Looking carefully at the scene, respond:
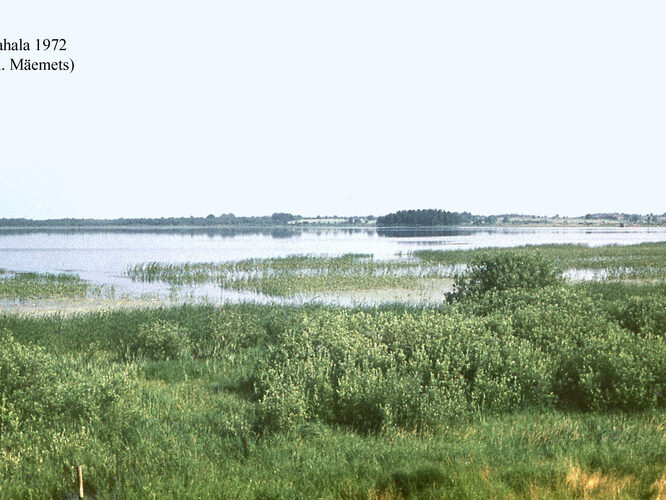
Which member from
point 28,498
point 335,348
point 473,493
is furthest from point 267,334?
point 473,493

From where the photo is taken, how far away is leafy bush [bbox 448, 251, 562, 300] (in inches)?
769

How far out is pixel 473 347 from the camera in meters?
12.1

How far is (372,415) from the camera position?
32.7ft

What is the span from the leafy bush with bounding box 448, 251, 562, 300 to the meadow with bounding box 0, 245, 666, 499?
2.99m

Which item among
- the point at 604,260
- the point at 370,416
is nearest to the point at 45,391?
the point at 370,416

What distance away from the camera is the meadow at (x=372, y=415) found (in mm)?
7098

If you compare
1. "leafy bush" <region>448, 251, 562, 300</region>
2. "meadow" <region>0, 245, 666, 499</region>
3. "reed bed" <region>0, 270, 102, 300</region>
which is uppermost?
"leafy bush" <region>448, 251, 562, 300</region>

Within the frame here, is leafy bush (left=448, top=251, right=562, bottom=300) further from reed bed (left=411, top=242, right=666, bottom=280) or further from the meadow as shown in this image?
reed bed (left=411, top=242, right=666, bottom=280)

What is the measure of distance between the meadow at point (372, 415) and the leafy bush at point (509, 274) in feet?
9.82

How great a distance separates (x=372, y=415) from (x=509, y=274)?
37.7ft

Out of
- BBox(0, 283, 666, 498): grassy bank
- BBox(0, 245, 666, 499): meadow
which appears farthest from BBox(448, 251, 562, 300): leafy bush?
BBox(0, 283, 666, 498): grassy bank

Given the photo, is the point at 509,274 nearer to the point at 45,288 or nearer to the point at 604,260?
the point at 45,288

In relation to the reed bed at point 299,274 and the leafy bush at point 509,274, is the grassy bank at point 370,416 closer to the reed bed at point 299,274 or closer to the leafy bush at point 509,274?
the leafy bush at point 509,274

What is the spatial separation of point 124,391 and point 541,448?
801cm
